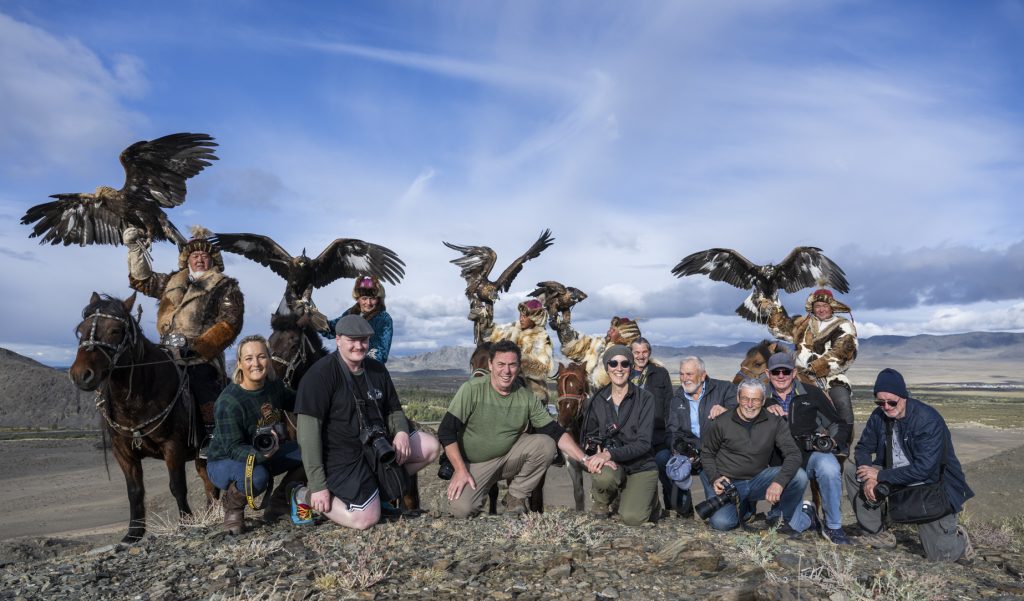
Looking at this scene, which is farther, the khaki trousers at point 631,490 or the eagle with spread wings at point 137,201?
the eagle with spread wings at point 137,201

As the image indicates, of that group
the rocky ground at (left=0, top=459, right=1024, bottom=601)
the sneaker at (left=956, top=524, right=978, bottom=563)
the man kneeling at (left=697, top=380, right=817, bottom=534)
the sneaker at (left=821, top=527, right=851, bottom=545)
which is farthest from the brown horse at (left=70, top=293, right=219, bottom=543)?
the sneaker at (left=956, top=524, right=978, bottom=563)

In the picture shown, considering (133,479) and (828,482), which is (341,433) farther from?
(828,482)

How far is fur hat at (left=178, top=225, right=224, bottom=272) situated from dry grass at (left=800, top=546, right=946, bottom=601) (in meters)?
6.95

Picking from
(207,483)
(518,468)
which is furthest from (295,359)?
(518,468)

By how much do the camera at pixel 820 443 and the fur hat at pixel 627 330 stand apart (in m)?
2.35

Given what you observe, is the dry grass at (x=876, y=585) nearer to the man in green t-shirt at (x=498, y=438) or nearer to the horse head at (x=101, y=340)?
the man in green t-shirt at (x=498, y=438)

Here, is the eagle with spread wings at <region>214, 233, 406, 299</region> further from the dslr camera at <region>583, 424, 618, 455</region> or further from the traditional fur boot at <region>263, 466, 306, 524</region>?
the dslr camera at <region>583, 424, 618, 455</region>

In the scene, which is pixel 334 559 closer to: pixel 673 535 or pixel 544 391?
pixel 673 535

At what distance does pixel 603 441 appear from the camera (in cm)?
726

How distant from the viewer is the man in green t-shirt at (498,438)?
22.2 ft

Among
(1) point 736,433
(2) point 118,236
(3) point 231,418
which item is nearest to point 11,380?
(2) point 118,236

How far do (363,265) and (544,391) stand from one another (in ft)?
11.1

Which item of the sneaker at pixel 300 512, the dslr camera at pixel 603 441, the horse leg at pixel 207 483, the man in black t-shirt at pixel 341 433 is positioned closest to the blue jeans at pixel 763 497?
the dslr camera at pixel 603 441

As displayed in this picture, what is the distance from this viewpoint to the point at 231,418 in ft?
20.3
